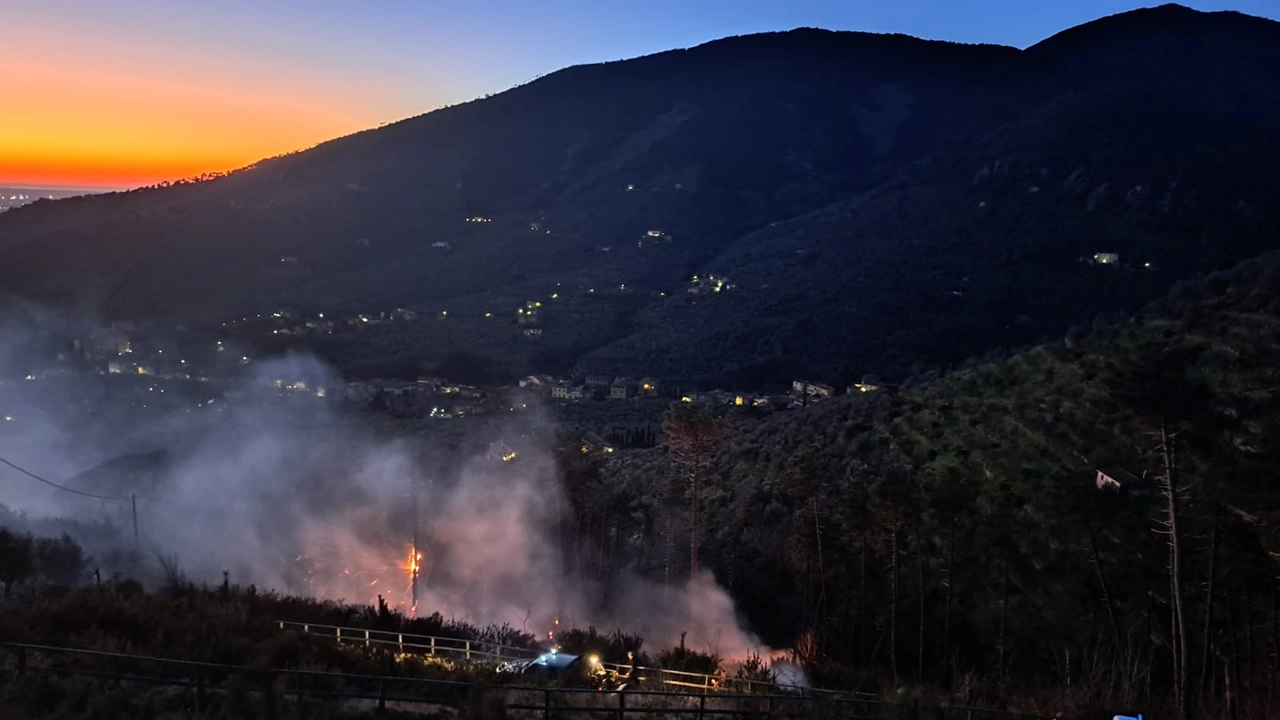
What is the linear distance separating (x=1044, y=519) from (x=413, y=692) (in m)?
13.7

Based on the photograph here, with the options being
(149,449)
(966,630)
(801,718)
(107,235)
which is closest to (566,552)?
(966,630)

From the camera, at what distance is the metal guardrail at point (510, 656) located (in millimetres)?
10383

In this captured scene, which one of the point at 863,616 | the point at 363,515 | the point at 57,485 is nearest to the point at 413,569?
the point at 363,515

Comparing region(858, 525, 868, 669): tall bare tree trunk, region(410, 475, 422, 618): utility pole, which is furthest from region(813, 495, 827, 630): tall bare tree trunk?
region(410, 475, 422, 618): utility pole

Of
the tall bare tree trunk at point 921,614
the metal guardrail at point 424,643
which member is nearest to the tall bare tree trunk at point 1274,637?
the tall bare tree trunk at point 921,614

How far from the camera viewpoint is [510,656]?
1280 cm

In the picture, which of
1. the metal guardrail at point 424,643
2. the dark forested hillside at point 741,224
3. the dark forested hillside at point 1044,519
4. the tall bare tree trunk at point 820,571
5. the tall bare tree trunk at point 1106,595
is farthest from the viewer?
the dark forested hillside at point 741,224

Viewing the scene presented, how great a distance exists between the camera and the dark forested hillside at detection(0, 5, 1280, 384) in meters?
60.3

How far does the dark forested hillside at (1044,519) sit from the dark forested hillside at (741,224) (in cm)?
2603

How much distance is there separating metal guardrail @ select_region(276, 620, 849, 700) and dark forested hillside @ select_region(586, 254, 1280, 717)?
120 inches

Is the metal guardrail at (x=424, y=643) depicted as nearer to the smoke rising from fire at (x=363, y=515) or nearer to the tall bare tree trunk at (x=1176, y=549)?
the smoke rising from fire at (x=363, y=515)

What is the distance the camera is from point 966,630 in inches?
650

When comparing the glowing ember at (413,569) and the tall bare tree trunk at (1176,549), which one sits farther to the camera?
the glowing ember at (413,569)

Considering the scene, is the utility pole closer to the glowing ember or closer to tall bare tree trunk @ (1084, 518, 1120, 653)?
the glowing ember
